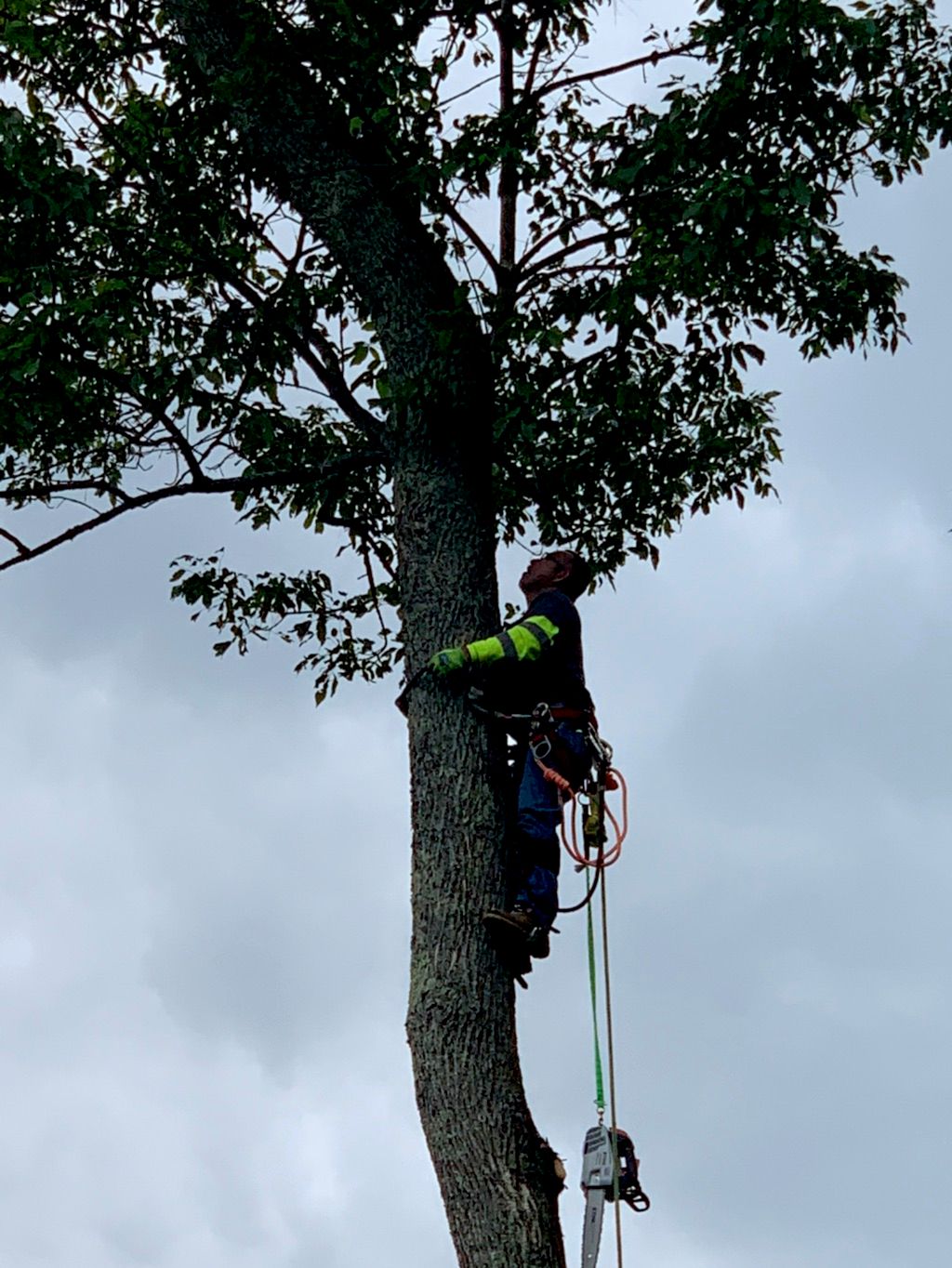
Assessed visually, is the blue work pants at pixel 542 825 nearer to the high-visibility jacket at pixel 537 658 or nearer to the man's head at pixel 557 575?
the high-visibility jacket at pixel 537 658

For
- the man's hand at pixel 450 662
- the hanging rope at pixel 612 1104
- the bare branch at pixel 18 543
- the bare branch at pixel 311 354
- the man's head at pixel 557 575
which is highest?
the bare branch at pixel 311 354

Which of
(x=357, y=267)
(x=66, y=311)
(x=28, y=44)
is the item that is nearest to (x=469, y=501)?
(x=357, y=267)

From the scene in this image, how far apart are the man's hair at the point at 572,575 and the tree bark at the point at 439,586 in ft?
1.01

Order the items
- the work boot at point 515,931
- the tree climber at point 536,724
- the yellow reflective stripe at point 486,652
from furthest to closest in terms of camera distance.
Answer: the yellow reflective stripe at point 486,652
the tree climber at point 536,724
the work boot at point 515,931

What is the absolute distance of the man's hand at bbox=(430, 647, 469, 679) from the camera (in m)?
6.90

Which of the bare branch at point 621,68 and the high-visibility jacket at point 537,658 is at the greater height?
the bare branch at point 621,68

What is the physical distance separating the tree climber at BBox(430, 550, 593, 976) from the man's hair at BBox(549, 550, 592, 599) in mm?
174

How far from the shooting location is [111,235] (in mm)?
8438

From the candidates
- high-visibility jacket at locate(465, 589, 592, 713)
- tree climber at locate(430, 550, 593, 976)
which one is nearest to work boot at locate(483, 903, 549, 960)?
tree climber at locate(430, 550, 593, 976)

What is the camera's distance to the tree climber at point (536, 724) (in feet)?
21.7

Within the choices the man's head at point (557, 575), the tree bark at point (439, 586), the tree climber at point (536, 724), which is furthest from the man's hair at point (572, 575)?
the tree bark at point (439, 586)

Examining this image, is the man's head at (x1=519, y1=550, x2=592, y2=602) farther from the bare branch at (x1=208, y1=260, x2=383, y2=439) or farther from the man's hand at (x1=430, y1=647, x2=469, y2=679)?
the bare branch at (x1=208, y1=260, x2=383, y2=439)

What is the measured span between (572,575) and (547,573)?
11 centimetres

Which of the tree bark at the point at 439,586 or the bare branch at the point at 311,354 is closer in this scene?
the tree bark at the point at 439,586
